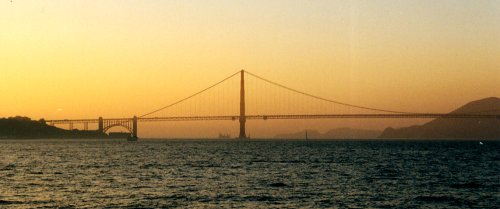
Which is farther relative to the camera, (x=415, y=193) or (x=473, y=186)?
(x=473, y=186)

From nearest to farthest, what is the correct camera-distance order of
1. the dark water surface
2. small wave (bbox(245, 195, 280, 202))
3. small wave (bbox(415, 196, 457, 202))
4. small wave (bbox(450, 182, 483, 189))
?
1. the dark water surface
2. small wave (bbox(245, 195, 280, 202))
3. small wave (bbox(415, 196, 457, 202))
4. small wave (bbox(450, 182, 483, 189))

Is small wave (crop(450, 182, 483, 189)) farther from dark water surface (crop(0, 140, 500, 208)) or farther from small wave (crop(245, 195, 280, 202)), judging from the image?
small wave (crop(245, 195, 280, 202))

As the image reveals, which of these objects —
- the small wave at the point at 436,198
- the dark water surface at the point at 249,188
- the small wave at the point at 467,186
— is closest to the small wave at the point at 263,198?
the dark water surface at the point at 249,188

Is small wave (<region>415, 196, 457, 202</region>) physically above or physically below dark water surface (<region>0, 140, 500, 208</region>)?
below

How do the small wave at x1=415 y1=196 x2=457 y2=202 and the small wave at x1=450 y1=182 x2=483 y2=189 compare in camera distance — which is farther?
the small wave at x1=450 y1=182 x2=483 y2=189

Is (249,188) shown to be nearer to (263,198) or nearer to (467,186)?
(263,198)

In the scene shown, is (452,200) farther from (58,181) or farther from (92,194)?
(58,181)

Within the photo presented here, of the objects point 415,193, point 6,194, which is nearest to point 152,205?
point 6,194

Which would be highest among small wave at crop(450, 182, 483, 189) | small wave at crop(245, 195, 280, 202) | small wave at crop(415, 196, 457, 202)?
small wave at crop(245, 195, 280, 202)

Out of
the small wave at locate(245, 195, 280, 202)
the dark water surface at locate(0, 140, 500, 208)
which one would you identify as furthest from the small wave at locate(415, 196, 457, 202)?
the small wave at locate(245, 195, 280, 202)

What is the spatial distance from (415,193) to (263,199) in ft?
29.5

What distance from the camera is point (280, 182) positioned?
141 ft

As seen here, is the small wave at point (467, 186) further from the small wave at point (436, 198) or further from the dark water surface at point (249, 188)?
the small wave at point (436, 198)

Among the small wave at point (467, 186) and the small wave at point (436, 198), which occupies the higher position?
the small wave at point (467, 186)
